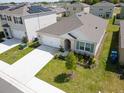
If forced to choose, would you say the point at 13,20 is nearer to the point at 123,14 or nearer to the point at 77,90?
the point at 77,90

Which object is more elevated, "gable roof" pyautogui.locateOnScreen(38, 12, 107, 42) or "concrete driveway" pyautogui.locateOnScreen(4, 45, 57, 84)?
"gable roof" pyautogui.locateOnScreen(38, 12, 107, 42)

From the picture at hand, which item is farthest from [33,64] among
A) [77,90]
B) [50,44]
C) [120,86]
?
[120,86]

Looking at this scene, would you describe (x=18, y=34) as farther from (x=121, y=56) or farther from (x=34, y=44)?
(x=121, y=56)

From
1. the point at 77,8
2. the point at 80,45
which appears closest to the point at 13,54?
the point at 80,45

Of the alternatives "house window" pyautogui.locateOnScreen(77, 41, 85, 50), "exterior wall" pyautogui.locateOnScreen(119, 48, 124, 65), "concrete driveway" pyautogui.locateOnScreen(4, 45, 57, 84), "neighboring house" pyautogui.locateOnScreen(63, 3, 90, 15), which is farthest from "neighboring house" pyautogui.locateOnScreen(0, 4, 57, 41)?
"neighboring house" pyautogui.locateOnScreen(63, 3, 90, 15)

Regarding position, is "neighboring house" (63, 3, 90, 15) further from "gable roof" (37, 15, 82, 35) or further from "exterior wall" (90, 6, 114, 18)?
"gable roof" (37, 15, 82, 35)

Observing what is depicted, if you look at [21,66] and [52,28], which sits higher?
[52,28]

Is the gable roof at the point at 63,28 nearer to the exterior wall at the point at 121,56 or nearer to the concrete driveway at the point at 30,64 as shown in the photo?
the concrete driveway at the point at 30,64

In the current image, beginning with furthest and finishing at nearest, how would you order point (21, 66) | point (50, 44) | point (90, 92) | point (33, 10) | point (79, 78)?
point (33, 10)
point (50, 44)
point (21, 66)
point (79, 78)
point (90, 92)
